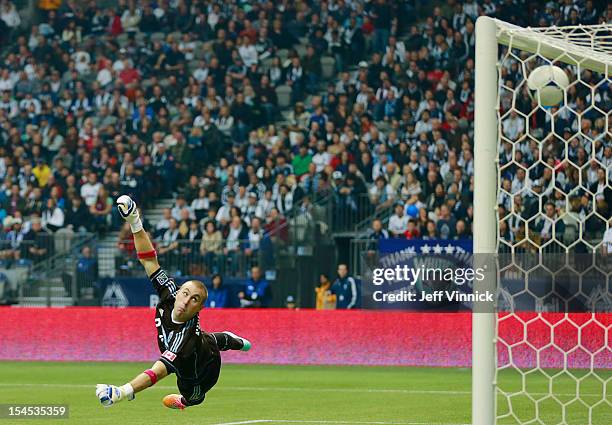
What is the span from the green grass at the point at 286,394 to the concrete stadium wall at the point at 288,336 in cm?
47

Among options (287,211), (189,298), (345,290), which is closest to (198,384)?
(189,298)

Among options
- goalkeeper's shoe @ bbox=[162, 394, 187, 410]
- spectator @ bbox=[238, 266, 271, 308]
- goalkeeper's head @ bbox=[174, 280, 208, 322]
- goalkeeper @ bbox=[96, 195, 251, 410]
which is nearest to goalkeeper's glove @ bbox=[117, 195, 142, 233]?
goalkeeper @ bbox=[96, 195, 251, 410]

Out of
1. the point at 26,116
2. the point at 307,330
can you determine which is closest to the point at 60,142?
the point at 26,116

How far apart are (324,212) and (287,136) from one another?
3604 mm

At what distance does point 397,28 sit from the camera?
24891 mm

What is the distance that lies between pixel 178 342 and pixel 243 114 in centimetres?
1577

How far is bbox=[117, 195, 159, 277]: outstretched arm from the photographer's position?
8625 millimetres

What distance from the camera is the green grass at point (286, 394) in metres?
11.6

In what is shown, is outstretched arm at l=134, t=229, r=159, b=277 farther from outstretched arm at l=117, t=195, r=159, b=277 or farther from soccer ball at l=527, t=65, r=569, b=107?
soccer ball at l=527, t=65, r=569, b=107

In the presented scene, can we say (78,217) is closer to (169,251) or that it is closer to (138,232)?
(169,251)

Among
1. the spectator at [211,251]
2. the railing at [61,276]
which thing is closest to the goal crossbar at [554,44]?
the spectator at [211,251]

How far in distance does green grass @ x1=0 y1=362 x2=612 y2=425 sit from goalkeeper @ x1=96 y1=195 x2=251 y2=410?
172cm

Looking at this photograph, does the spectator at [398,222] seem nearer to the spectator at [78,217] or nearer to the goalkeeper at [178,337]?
the spectator at [78,217]

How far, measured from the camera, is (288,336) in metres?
18.2
